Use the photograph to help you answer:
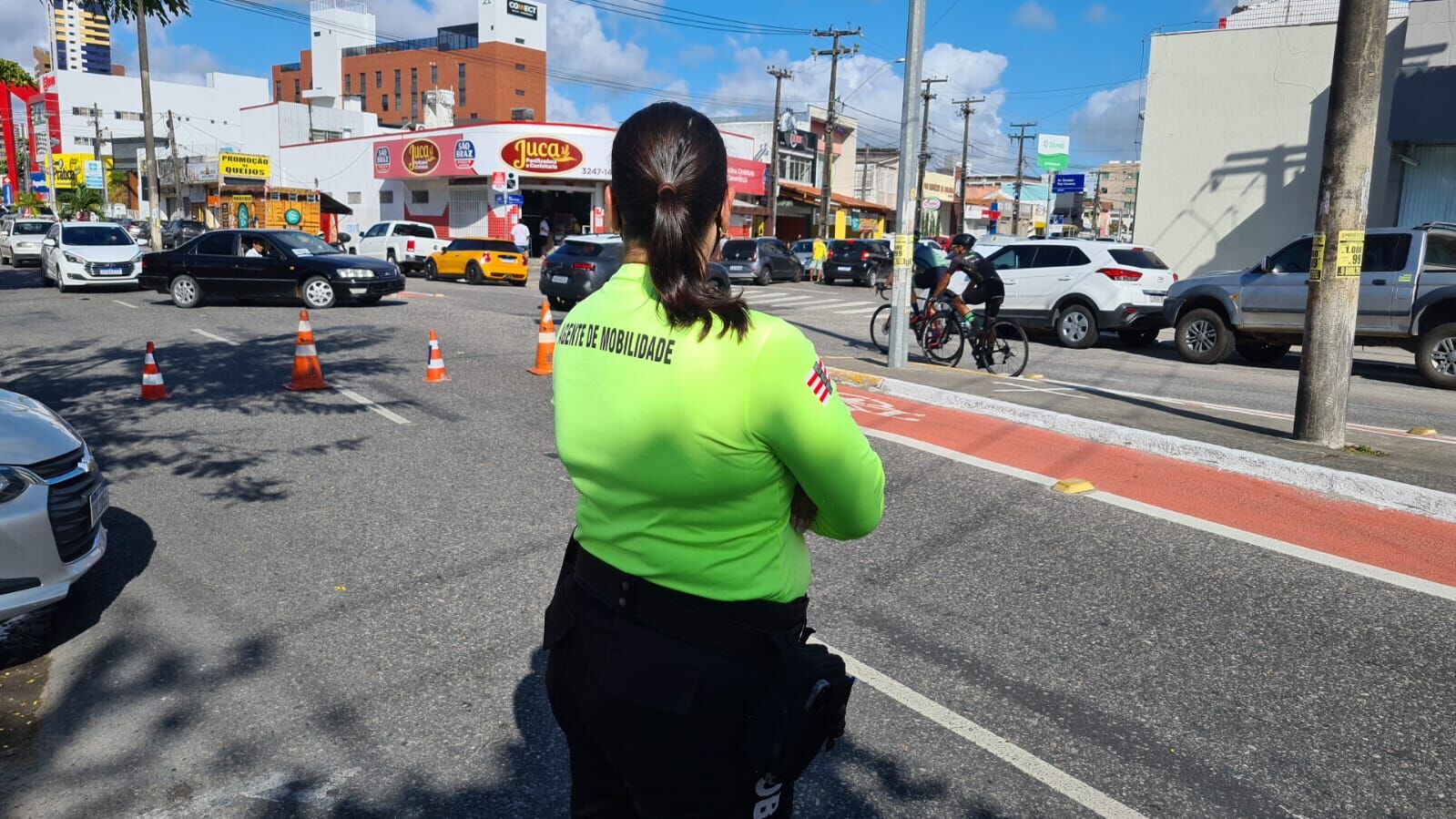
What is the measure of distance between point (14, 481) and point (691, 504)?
379cm

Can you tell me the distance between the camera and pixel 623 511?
1.77 metres

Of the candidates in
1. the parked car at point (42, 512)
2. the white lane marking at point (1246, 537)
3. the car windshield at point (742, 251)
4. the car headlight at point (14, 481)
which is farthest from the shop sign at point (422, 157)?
the car headlight at point (14, 481)

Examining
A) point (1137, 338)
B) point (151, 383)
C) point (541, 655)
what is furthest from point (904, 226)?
point (541, 655)

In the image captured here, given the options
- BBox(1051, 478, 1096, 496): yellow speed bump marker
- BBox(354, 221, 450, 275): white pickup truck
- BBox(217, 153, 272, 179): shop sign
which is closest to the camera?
Answer: BBox(1051, 478, 1096, 496): yellow speed bump marker

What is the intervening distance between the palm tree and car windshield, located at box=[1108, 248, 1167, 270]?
6053cm

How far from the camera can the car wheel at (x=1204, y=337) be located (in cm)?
1523

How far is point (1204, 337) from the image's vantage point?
15.5 m

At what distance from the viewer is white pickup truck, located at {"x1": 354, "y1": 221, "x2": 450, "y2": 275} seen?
1251 inches

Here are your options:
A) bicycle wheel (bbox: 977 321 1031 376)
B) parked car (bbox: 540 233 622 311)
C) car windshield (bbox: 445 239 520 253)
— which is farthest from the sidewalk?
car windshield (bbox: 445 239 520 253)

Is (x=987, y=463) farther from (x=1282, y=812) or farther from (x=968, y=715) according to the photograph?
(x=1282, y=812)

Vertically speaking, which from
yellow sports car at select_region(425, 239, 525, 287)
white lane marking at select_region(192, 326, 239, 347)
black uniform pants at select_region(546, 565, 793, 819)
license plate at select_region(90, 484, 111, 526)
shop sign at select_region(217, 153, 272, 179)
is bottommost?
white lane marking at select_region(192, 326, 239, 347)

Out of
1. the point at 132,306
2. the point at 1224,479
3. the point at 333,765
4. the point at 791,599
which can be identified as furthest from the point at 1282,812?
the point at 132,306

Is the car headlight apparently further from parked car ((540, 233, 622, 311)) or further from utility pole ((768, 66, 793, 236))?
utility pole ((768, 66, 793, 236))

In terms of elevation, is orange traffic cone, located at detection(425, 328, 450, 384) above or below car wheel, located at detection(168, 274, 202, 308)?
below
